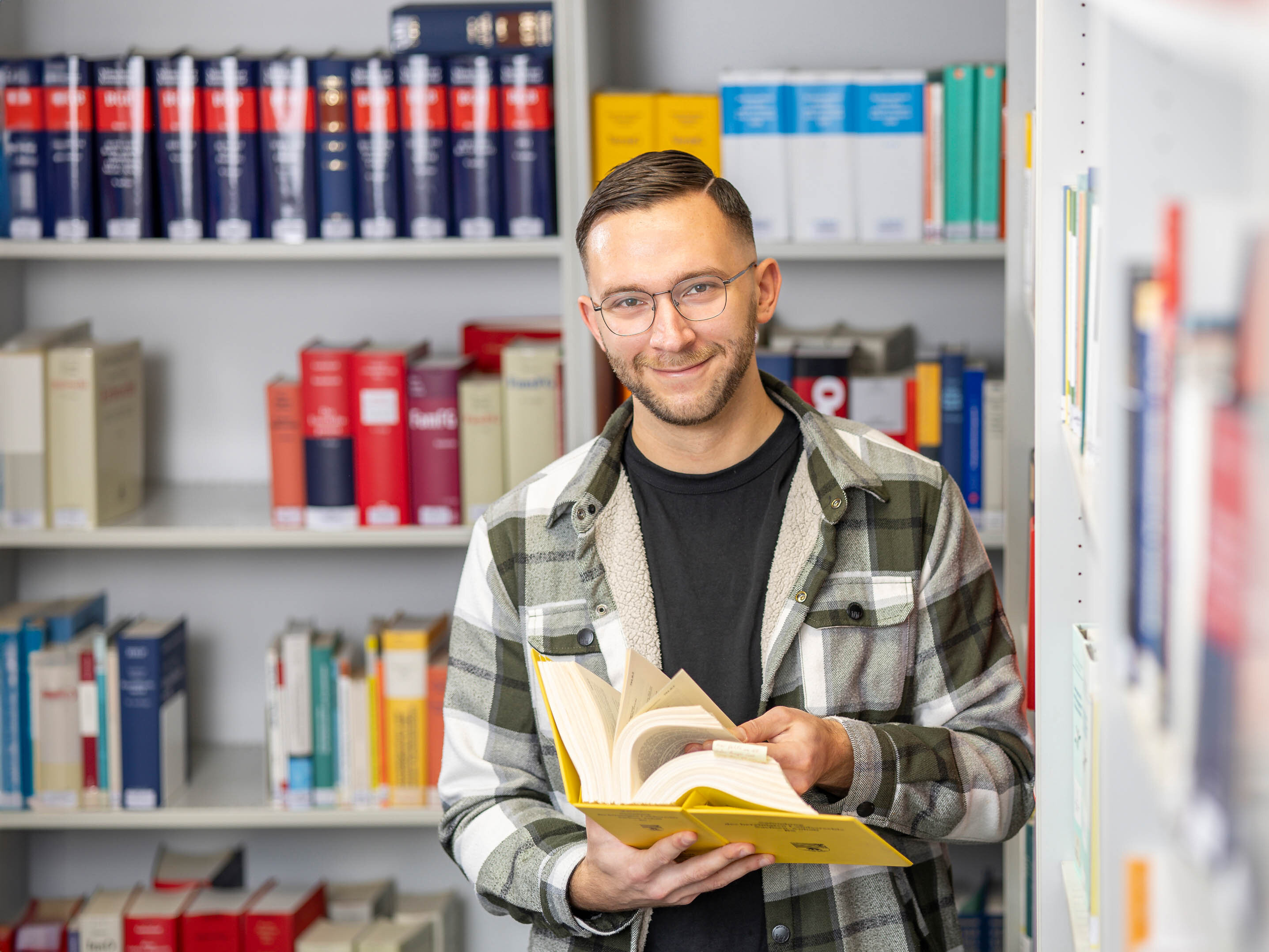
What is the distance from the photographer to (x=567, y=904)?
4.56 feet

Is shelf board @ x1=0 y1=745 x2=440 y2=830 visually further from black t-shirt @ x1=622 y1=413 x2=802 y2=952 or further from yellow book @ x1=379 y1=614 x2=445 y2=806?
black t-shirt @ x1=622 y1=413 x2=802 y2=952

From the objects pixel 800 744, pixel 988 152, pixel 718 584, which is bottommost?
pixel 800 744

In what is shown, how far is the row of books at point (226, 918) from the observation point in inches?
96.8

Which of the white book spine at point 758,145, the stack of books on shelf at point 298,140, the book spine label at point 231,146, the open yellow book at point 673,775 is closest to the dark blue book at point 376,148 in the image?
the stack of books on shelf at point 298,140

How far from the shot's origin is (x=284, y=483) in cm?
239

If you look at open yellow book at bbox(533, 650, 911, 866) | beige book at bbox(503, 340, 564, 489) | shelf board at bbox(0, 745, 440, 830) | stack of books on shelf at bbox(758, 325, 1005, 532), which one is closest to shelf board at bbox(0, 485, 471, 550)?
beige book at bbox(503, 340, 564, 489)

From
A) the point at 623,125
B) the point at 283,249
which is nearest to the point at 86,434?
the point at 283,249

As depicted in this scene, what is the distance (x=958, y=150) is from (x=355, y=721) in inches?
57.3

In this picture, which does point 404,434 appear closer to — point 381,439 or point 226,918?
point 381,439

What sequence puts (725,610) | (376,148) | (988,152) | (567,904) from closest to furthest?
(567,904), (725,610), (988,152), (376,148)

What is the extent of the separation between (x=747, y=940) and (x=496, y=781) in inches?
13.0

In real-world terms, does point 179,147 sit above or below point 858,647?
above

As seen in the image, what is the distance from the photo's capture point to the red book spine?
92.3 inches

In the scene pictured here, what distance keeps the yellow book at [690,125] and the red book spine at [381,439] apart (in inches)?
23.6
